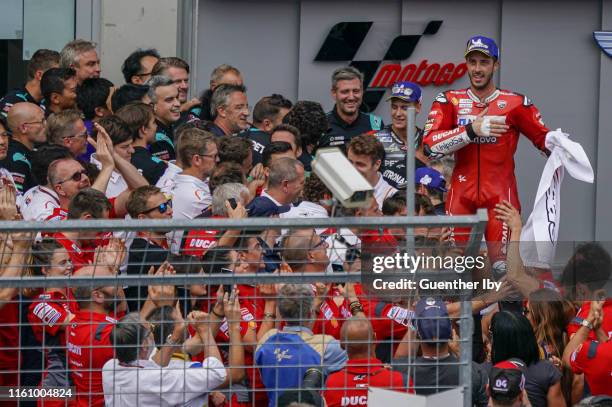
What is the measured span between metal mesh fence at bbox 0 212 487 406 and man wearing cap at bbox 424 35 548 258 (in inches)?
116

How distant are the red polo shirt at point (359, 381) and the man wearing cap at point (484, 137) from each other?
3.36 m

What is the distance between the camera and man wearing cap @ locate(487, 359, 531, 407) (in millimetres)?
6266

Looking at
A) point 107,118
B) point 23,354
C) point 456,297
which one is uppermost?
point 107,118

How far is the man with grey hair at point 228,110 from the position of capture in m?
10.1

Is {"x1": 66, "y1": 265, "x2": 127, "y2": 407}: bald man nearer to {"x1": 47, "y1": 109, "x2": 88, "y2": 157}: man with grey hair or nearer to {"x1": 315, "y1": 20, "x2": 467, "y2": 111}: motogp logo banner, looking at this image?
{"x1": 47, "y1": 109, "x2": 88, "y2": 157}: man with grey hair

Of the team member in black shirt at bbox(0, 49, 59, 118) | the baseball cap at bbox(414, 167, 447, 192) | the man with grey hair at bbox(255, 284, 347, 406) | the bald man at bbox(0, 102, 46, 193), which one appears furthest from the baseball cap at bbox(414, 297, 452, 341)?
the team member in black shirt at bbox(0, 49, 59, 118)

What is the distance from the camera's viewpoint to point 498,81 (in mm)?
14641

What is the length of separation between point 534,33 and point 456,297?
1012cm

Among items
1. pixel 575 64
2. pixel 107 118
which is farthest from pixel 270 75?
pixel 107 118

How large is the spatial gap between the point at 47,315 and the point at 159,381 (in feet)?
2.70

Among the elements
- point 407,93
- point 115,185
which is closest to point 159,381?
point 115,185

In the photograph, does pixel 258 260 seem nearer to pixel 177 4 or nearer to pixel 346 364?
pixel 346 364

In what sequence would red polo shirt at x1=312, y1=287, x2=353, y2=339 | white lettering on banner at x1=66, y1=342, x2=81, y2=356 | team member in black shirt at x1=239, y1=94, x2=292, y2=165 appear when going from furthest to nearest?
1. team member in black shirt at x1=239, y1=94, x2=292, y2=165
2. red polo shirt at x1=312, y1=287, x2=353, y2=339
3. white lettering on banner at x1=66, y1=342, x2=81, y2=356

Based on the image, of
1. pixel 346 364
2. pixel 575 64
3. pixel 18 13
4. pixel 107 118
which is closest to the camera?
pixel 346 364
